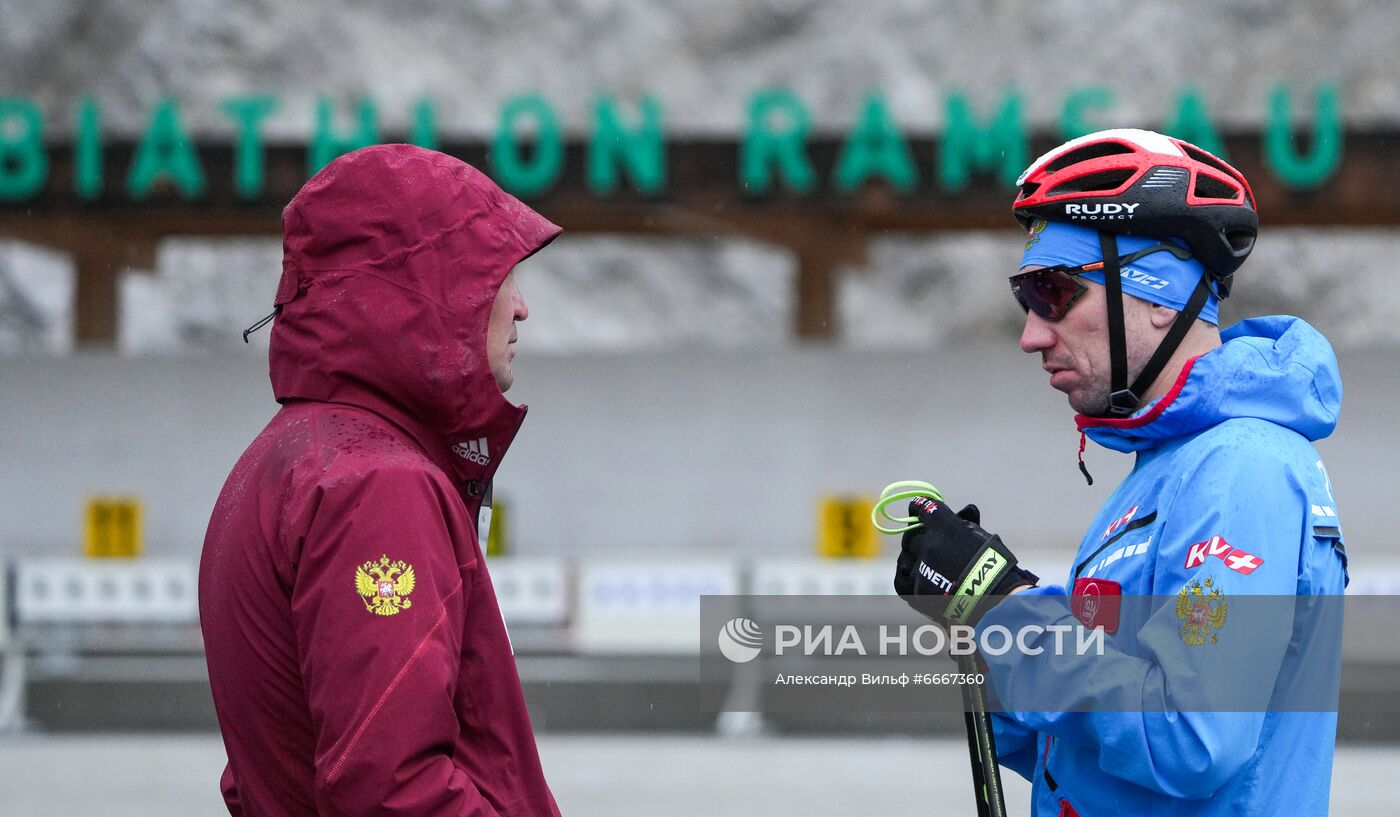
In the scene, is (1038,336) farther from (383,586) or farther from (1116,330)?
(383,586)

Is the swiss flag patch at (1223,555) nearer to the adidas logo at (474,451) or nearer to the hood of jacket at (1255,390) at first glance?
the hood of jacket at (1255,390)

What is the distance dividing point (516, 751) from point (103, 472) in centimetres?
1162

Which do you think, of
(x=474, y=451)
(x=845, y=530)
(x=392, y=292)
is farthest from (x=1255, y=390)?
(x=845, y=530)

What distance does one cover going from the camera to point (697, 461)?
12578 millimetres

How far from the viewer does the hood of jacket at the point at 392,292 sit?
2.17 meters

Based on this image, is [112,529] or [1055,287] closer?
[1055,287]

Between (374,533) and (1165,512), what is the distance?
1151 millimetres

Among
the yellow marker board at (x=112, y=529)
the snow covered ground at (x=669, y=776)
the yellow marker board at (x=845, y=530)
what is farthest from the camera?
the yellow marker board at (x=112, y=529)

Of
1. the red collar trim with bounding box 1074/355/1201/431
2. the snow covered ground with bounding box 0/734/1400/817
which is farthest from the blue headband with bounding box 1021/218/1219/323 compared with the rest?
the snow covered ground with bounding box 0/734/1400/817

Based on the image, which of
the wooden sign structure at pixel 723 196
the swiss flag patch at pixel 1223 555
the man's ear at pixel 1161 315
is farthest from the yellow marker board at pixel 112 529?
the swiss flag patch at pixel 1223 555

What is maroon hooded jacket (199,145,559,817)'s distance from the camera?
1996mm

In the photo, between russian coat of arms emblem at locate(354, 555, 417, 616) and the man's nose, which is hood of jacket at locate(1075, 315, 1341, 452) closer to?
the man's nose

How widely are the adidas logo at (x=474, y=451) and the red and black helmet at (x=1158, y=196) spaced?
1003 mm

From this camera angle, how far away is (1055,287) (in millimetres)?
2600
